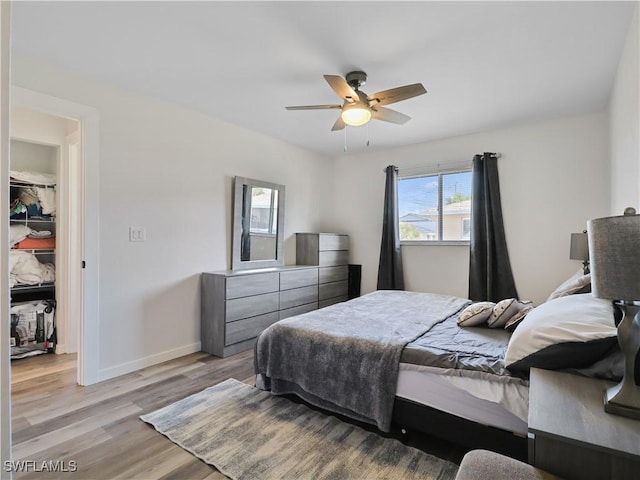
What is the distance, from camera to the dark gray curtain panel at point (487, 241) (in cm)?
383

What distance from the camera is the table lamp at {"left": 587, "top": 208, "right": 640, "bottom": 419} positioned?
989 millimetres

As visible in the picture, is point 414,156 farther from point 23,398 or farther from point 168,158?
point 23,398

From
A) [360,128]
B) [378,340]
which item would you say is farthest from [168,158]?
[378,340]

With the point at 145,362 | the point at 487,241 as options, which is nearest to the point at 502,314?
the point at 487,241

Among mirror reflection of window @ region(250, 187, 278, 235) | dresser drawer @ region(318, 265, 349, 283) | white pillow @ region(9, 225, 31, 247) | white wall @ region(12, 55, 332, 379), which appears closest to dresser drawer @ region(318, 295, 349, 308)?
dresser drawer @ region(318, 265, 349, 283)

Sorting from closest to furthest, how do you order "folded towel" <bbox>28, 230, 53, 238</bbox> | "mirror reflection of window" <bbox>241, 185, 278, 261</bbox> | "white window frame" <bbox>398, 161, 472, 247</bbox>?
1. "folded towel" <bbox>28, 230, 53, 238</bbox>
2. "mirror reflection of window" <bbox>241, 185, 278, 261</bbox>
3. "white window frame" <bbox>398, 161, 472, 247</bbox>

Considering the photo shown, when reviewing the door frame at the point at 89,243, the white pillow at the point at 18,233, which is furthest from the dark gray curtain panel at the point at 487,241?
the white pillow at the point at 18,233

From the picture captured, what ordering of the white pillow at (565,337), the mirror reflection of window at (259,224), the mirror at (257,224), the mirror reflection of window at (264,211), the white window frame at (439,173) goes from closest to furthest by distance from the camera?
the white pillow at (565,337) → the mirror at (257,224) → the mirror reflection of window at (259,224) → the mirror reflection of window at (264,211) → the white window frame at (439,173)

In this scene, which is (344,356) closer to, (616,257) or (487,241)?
(616,257)

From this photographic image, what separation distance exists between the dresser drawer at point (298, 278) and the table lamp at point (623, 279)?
3109 millimetres

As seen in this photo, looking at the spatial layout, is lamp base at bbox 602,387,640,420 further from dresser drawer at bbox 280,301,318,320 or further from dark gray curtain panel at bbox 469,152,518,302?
dresser drawer at bbox 280,301,318,320

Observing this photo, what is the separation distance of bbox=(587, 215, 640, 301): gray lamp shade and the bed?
0.35 metres

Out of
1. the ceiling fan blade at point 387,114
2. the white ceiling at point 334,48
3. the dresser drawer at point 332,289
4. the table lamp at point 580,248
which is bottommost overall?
the dresser drawer at point 332,289

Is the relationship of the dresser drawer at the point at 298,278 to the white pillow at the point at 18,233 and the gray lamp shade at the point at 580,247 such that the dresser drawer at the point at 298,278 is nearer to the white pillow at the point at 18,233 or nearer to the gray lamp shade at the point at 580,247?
the white pillow at the point at 18,233
